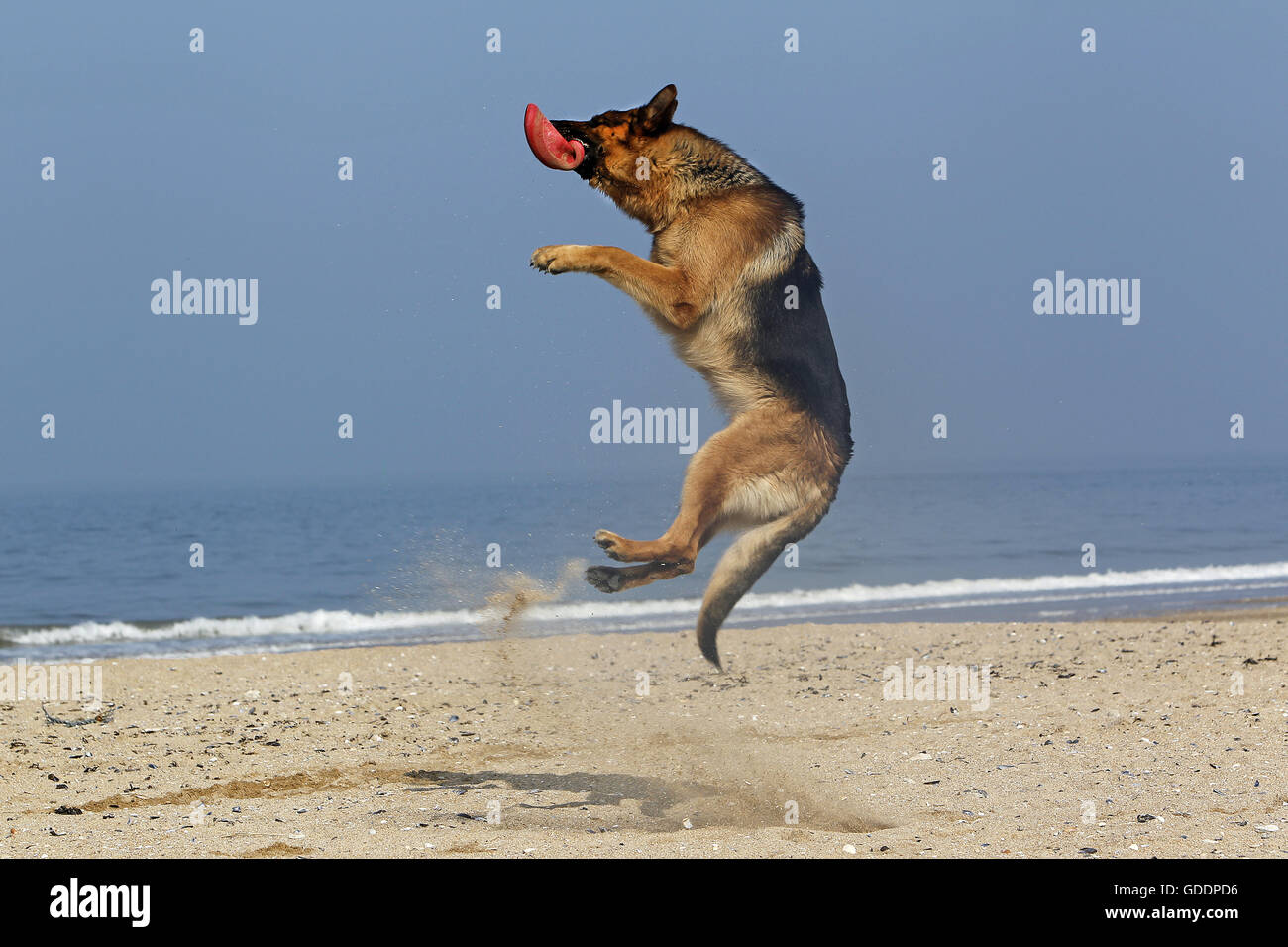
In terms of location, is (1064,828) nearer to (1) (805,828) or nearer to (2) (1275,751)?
(1) (805,828)

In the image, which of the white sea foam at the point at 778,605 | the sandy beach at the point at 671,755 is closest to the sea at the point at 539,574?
the white sea foam at the point at 778,605

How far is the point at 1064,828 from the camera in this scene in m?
6.24

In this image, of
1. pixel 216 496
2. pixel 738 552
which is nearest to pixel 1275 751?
pixel 738 552

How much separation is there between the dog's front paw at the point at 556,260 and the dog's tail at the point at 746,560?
187 centimetres

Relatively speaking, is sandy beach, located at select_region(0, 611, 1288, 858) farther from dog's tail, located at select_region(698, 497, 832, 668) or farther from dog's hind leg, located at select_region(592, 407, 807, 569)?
dog's hind leg, located at select_region(592, 407, 807, 569)

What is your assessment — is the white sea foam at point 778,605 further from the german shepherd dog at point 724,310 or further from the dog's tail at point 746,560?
the german shepherd dog at point 724,310

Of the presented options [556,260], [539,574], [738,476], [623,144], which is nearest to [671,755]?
[539,574]

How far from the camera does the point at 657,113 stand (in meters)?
6.00

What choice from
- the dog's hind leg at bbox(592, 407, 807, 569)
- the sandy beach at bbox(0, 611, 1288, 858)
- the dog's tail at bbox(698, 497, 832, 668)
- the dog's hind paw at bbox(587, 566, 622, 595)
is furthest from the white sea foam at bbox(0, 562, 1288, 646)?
the dog's hind paw at bbox(587, 566, 622, 595)

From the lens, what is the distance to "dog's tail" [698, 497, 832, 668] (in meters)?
6.18

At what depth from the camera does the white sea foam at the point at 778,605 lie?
693 inches

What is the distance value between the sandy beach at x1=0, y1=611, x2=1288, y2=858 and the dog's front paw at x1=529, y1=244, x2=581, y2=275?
10.3ft

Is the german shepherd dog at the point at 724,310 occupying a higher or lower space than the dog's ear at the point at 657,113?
lower
